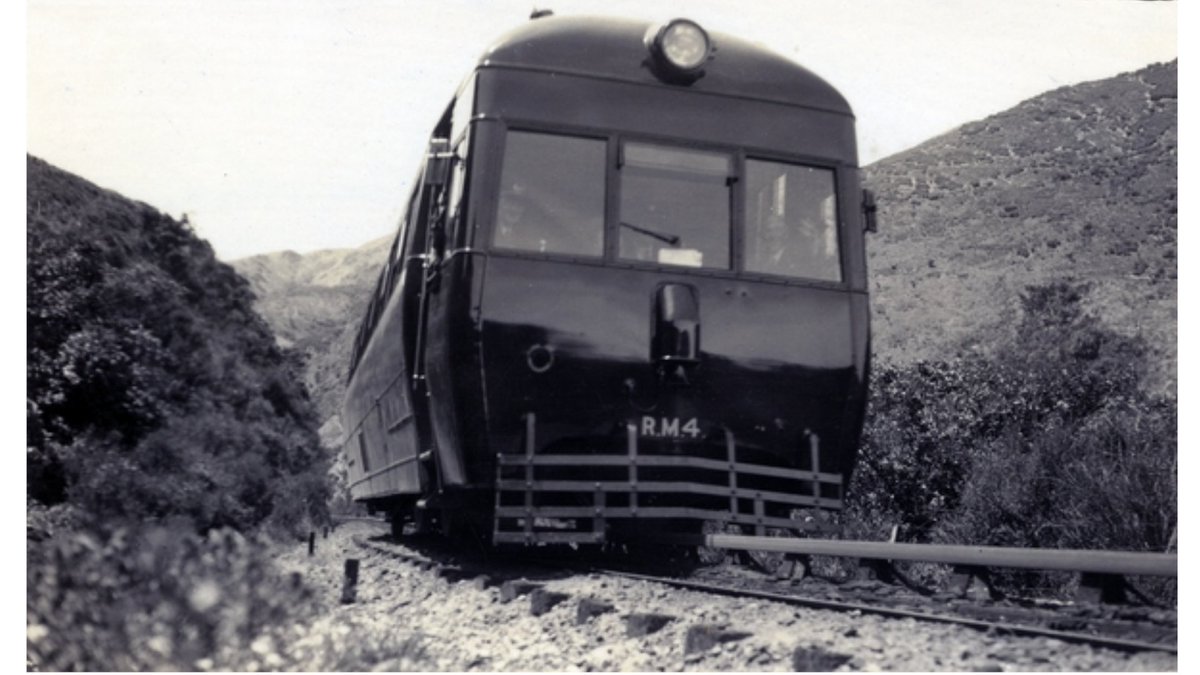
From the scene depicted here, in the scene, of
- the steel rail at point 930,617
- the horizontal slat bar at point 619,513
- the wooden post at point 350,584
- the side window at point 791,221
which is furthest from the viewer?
the wooden post at point 350,584

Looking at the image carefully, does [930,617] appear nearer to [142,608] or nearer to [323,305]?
[142,608]

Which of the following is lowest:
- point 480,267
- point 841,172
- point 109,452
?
point 109,452

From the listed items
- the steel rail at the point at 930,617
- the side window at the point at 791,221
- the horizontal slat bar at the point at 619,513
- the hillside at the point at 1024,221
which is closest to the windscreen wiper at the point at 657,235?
the side window at the point at 791,221

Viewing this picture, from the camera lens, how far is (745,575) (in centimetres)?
811

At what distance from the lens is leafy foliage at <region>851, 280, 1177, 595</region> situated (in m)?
10.2

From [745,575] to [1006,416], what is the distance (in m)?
11.5

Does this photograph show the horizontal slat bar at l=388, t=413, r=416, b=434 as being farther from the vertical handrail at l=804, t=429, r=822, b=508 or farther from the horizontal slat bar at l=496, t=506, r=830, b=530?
the vertical handrail at l=804, t=429, r=822, b=508

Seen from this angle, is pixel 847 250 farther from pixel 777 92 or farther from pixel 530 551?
pixel 530 551

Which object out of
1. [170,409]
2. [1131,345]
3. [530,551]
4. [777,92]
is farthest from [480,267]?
[1131,345]

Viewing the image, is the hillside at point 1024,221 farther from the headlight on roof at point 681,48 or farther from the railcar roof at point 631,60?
the headlight on roof at point 681,48

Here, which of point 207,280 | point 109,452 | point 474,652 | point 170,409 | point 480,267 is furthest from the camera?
point 207,280

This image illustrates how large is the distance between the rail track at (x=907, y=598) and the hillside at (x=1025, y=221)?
18.6m

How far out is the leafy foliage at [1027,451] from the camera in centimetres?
1019

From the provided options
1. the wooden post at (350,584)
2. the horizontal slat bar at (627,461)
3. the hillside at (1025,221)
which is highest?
the hillside at (1025,221)
